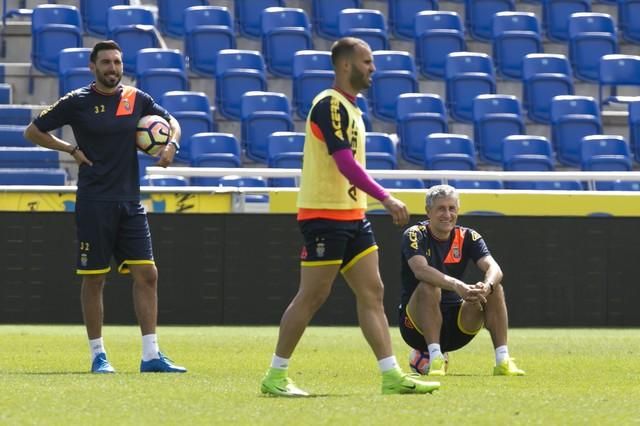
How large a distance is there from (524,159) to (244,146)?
144 inches

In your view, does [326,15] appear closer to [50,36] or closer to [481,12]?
[481,12]

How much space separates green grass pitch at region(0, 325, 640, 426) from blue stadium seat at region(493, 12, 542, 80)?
348 inches

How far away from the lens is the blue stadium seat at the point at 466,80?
69.1 ft

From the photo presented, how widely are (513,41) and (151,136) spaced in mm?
13184

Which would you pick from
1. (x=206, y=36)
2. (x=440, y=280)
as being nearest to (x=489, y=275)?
(x=440, y=280)

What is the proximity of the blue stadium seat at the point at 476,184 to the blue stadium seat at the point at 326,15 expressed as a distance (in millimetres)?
4868

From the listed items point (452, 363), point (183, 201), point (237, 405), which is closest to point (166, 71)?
point (183, 201)

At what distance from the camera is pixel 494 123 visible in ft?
66.5

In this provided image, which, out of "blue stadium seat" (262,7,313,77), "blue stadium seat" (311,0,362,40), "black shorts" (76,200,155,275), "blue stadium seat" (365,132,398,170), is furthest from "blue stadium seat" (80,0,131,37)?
"black shorts" (76,200,155,275)

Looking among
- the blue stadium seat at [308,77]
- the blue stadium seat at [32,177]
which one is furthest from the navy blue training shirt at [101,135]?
the blue stadium seat at [308,77]

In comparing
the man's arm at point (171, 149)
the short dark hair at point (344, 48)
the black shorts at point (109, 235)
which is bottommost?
the black shorts at point (109, 235)

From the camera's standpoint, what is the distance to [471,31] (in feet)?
75.9

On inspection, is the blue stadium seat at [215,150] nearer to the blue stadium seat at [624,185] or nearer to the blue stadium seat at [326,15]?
the blue stadium seat at [326,15]

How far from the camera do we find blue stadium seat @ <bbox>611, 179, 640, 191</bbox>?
1833cm
